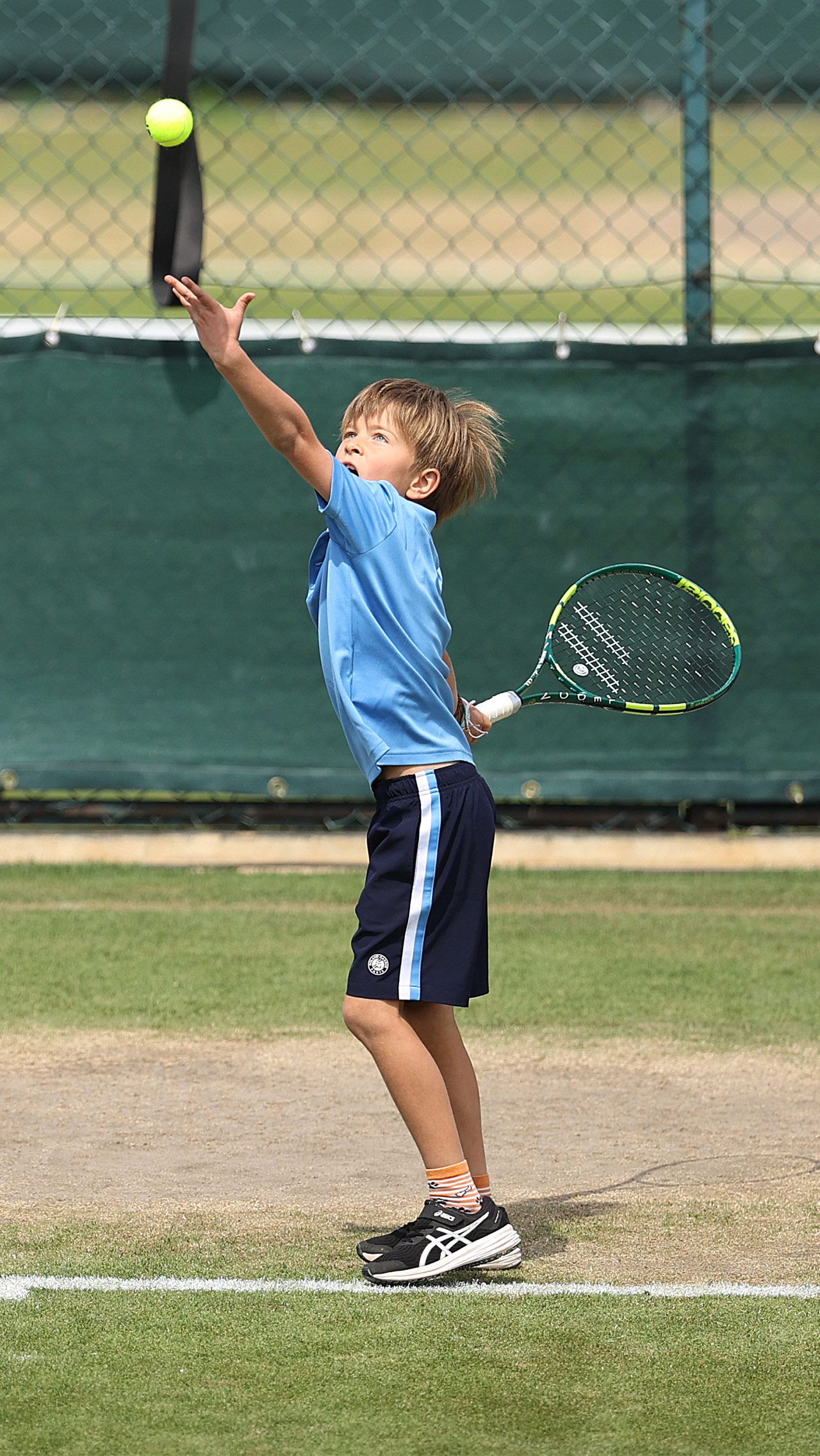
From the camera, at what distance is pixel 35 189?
2989 centimetres

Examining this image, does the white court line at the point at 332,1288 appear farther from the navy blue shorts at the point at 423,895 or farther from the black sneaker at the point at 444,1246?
the navy blue shorts at the point at 423,895

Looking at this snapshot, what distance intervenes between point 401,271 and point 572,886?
2463 centimetres

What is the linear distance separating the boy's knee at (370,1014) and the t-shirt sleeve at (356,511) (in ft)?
2.38

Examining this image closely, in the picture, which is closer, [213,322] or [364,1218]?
[213,322]

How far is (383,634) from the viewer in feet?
10.4

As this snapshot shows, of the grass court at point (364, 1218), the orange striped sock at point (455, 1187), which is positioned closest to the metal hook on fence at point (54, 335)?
the grass court at point (364, 1218)

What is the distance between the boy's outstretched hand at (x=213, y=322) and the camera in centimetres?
299

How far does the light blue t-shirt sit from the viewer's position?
3.17 meters

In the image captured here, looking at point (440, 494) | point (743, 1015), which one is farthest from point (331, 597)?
point (743, 1015)

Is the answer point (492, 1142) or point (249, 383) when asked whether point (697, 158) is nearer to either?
point (492, 1142)

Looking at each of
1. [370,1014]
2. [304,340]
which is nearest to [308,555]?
[304,340]

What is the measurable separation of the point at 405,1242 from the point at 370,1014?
36 cm

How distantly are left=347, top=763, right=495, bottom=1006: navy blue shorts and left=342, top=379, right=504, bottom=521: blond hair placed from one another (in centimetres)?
51

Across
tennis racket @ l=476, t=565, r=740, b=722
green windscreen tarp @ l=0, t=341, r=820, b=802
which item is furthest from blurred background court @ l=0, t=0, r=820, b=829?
tennis racket @ l=476, t=565, r=740, b=722
